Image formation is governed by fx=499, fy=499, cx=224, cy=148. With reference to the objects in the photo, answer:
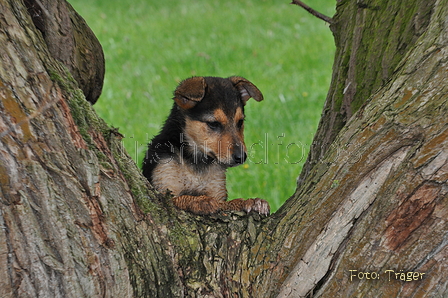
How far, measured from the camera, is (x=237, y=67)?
999 centimetres

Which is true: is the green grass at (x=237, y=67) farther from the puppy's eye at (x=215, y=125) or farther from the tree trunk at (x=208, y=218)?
the tree trunk at (x=208, y=218)

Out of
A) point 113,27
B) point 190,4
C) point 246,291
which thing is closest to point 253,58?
point 113,27

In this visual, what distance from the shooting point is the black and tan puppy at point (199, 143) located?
168 inches

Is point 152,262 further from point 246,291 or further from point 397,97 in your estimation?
point 397,97

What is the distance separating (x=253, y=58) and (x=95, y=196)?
8.66 m

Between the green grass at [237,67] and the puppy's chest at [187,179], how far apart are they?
4.27ft

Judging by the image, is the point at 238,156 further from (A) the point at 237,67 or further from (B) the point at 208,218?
(A) the point at 237,67

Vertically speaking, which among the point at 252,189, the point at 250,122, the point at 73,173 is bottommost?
the point at 73,173

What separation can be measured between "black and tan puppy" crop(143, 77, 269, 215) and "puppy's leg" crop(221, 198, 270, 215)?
0.72 meters

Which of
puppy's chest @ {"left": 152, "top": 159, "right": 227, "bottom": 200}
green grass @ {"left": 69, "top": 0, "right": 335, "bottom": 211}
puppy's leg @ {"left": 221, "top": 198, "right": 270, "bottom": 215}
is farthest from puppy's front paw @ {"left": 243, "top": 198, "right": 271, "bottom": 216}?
green grass @ {"left": 69, "top": 0, "right": 335, "bottom": 211}

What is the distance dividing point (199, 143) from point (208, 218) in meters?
1.33

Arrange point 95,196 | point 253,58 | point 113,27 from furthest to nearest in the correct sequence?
point 113,27 < point 253,58 < point 95,196

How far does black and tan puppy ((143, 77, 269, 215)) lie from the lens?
4.26 metres

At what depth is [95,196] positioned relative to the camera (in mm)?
2516
